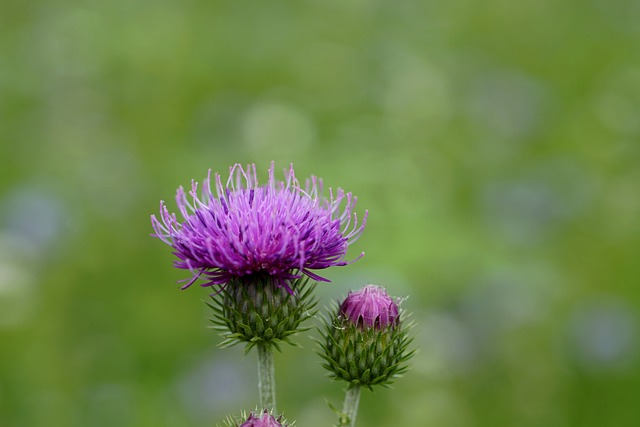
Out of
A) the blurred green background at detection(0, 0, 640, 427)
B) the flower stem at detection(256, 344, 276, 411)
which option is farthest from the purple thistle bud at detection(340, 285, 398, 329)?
the blurred green background at detection(0, 0, 640, 427)

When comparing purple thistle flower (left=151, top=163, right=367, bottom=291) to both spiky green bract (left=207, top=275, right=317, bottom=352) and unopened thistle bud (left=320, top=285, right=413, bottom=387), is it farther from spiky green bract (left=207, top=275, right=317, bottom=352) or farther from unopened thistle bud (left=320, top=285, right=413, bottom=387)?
unopened thistle bud (left=320, top=285, right=413, bottom=387)

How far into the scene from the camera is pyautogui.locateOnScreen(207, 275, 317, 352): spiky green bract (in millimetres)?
3039

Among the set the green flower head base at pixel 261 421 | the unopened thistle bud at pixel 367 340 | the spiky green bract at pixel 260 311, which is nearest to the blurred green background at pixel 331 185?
the unopened thistle bud at pixel 367 340

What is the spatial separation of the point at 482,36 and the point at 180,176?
5809 millimetres

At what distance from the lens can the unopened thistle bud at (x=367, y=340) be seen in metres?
3.10

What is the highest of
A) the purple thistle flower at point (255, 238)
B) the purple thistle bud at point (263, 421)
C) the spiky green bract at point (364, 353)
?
the purple thistle flower at point (255, 238)

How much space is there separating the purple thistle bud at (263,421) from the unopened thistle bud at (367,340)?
0.49 meters

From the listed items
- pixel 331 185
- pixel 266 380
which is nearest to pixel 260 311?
pixel 266 380

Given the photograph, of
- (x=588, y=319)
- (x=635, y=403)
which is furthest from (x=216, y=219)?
(x=588, y=319)

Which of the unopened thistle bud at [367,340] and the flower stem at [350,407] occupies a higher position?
the unopened thistle bud at [367,340]

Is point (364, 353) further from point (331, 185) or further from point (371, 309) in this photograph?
point (331, 185)

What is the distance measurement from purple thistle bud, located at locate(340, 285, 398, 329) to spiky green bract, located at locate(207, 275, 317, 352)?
18cm

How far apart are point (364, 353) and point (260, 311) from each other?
407mm

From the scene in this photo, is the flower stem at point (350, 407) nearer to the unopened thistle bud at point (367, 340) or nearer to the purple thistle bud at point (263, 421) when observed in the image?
the unopened thistle bud at point (367, 340)
